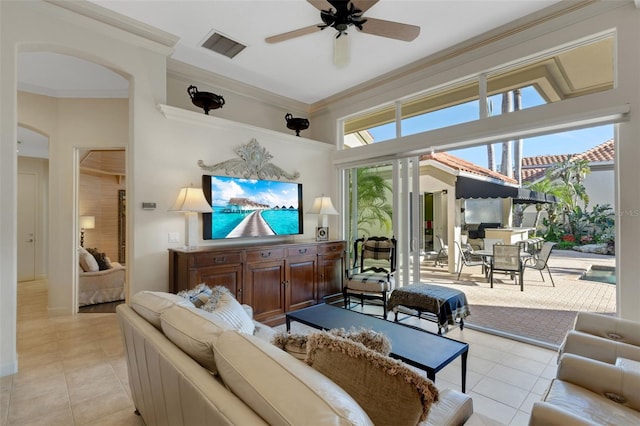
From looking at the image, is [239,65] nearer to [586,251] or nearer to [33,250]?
[586,251]

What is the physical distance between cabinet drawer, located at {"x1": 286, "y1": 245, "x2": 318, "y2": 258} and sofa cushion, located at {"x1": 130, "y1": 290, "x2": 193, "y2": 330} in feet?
7.04

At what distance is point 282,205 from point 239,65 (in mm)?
1966


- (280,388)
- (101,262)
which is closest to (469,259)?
(280,388)

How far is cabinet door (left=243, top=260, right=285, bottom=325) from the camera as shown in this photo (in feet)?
11.8

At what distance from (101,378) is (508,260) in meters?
5.34

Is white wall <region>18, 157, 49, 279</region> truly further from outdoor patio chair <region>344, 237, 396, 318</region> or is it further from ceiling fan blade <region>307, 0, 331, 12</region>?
ceiling fan blade <region>307, 0, 331, 12</region>

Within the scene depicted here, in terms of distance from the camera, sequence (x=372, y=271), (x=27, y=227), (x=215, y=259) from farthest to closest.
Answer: (x=27, y=227)
(x=372, y=271)
(x=215, y=259)

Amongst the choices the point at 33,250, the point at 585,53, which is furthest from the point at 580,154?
the point at 33,250

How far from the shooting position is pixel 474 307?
4.28 m

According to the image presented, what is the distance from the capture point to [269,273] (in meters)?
3.77

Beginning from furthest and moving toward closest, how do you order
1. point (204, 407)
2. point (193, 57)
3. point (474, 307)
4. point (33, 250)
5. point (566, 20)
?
point (33, 250), point (474, 307), point (193, 57), point (566, 20), point (204, 407)

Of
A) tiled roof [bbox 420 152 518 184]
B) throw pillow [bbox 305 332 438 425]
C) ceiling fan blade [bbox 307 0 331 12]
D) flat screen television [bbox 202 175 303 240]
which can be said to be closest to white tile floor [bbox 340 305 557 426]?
throw pillow [bbox 305 332 438 425]

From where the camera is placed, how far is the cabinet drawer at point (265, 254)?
3609mm

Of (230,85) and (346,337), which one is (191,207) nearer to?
(230,85)
